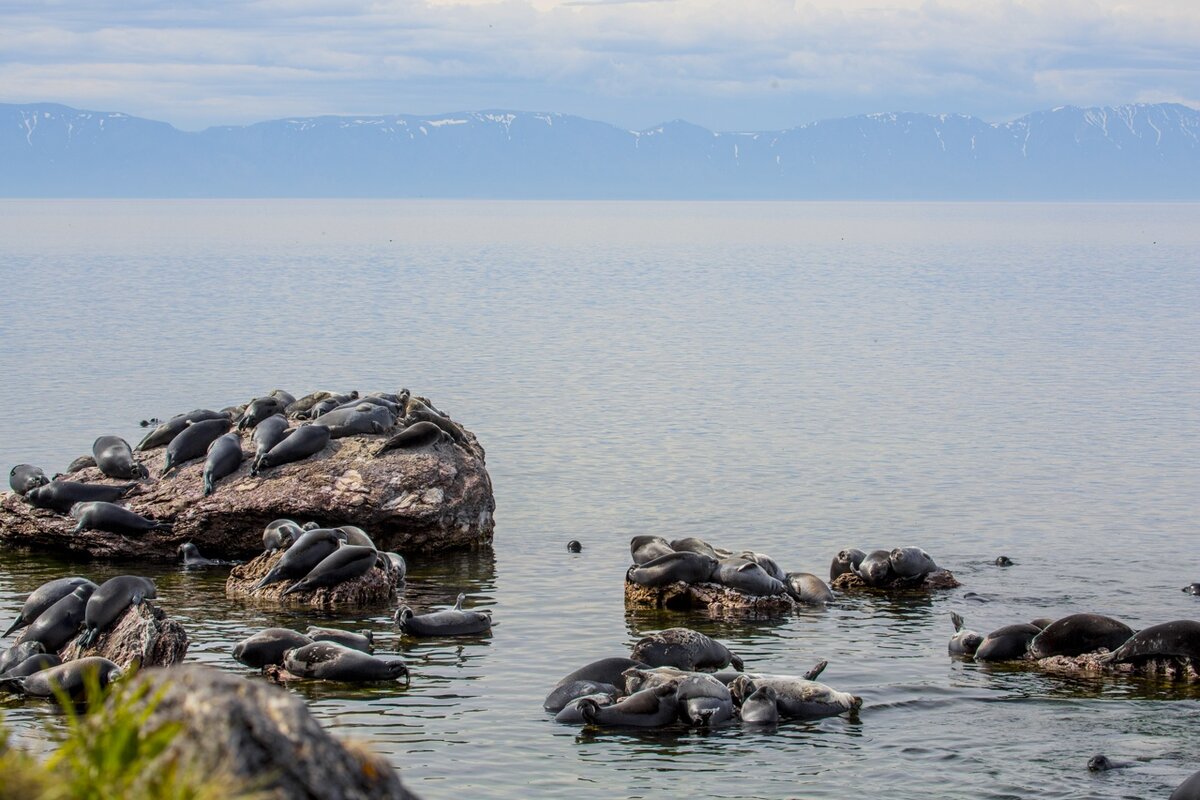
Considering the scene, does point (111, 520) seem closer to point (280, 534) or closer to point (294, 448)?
point (294, 448)

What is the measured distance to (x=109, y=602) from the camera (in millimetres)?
16438

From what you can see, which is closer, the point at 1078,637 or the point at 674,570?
the point at 1078,637

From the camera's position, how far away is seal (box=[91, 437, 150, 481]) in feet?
78.5

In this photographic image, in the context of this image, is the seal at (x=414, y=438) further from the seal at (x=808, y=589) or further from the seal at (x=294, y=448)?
the seal at (x=808, y=589)

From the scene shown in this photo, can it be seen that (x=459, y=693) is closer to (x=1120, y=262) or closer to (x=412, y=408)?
(x=412, y=408)

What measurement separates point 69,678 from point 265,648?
2.23 meters

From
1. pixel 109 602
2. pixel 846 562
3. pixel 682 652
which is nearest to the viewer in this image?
pixel 109 602

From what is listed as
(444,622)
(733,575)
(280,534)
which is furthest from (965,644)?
(280,534)

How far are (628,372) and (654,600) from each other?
33046mm

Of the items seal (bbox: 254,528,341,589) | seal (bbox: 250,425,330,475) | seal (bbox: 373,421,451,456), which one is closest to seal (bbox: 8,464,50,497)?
seal (bbox: 250,425,330,475)

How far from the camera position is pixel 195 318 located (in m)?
76.4

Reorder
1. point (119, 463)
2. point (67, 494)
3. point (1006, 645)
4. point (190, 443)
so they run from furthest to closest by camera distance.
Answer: point (190, 443)
point (119, 463)
point (67, 494)
point (1006, 645)

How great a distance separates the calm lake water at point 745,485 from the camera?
14.3 metres

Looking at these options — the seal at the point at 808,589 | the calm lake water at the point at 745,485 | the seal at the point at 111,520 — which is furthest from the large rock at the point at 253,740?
the seal at the point at 111,520
